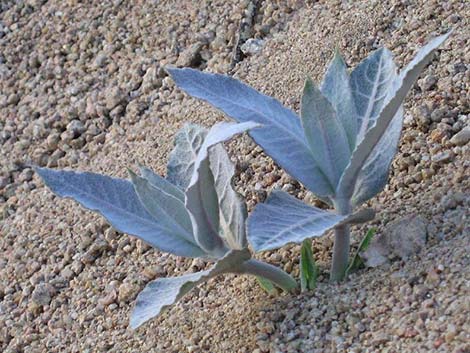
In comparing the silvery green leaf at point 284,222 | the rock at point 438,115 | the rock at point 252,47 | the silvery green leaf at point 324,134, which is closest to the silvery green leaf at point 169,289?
the silvery green leaf at point 284,222

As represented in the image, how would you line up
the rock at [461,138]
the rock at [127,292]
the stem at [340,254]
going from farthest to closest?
the rock at [127,292] < the rock at [461,138] < the stem at [340,254]

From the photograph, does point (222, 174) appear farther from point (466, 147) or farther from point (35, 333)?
point (35, 333)

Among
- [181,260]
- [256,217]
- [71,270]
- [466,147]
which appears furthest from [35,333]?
[466,147]

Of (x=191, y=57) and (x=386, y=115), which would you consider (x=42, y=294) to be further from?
(x=386, y=115)

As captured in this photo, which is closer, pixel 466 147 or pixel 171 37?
pixel 466 147

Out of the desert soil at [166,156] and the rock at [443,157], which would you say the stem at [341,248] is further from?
the rock at [443,157]

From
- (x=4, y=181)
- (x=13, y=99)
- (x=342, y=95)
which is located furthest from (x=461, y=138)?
(x=13, y=99)

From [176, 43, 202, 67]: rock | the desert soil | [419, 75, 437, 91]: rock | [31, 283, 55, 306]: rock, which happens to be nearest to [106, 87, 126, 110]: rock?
the desert soil
